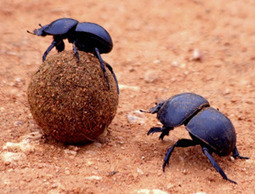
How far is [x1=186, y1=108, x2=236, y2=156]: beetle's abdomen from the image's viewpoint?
314 cm

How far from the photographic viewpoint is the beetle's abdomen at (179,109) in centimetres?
326

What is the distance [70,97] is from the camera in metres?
3.22

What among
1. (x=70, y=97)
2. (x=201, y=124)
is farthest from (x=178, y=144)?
(x=70, y=97)

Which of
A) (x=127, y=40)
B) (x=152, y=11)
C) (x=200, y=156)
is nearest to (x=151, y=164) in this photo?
(x=200, y=156)

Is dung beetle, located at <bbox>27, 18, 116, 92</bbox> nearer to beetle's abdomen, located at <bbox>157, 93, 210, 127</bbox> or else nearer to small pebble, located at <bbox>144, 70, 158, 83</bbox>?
beetle's abdomen, located at <bbox>157, 93, 210, 127</bbox>

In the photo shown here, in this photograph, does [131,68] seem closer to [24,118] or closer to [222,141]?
[24,118]

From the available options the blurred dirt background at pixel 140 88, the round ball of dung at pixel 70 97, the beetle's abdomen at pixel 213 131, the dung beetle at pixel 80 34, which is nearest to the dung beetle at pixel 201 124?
the beetle's abdomen at pixel 213 131

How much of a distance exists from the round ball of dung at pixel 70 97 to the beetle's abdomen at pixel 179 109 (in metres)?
0.51

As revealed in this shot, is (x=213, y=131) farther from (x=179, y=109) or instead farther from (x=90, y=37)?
(x=90, y=37)

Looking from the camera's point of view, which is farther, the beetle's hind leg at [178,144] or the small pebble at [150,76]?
the small pebble at [150,76]

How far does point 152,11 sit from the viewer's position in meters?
7.57

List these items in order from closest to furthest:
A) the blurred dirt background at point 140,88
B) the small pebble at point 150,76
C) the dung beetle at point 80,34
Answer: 1. the blurred dirt background at point 140,88
2. the dung beetle at point 80,34
3. the small pebble at point 150,76

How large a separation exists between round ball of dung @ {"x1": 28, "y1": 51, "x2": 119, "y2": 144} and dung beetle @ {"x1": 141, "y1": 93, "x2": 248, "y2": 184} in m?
0.57

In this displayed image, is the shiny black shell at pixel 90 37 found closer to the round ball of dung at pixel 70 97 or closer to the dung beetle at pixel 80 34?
the dung beetle at pixel 80 34
